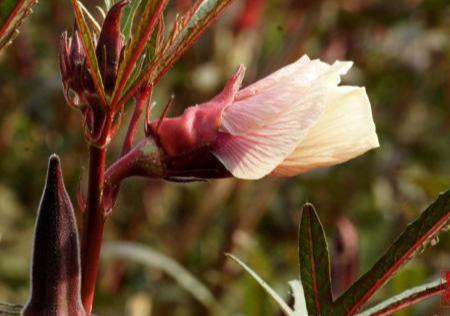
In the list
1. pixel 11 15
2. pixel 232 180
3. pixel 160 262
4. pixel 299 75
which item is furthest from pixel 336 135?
pixel 232 180

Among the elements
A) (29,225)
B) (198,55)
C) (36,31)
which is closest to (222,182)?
(198,55)

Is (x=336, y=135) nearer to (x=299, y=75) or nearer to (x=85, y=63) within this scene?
(x=299, y=75)

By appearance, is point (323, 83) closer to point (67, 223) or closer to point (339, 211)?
point (67, 223)

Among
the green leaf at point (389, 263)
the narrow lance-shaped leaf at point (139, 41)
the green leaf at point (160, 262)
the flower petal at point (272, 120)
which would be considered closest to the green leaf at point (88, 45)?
the narrow lance-shaped leaf at point (139, 41)

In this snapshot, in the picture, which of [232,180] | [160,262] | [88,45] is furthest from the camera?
[232,180]

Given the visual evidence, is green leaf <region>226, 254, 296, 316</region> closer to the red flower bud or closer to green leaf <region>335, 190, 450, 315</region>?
green leaf <region>335, 190, 450, 315</region>

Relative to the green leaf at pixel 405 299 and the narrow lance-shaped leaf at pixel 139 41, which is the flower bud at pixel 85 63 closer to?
the narrow lance-shaped leaf at pixel 139 41
